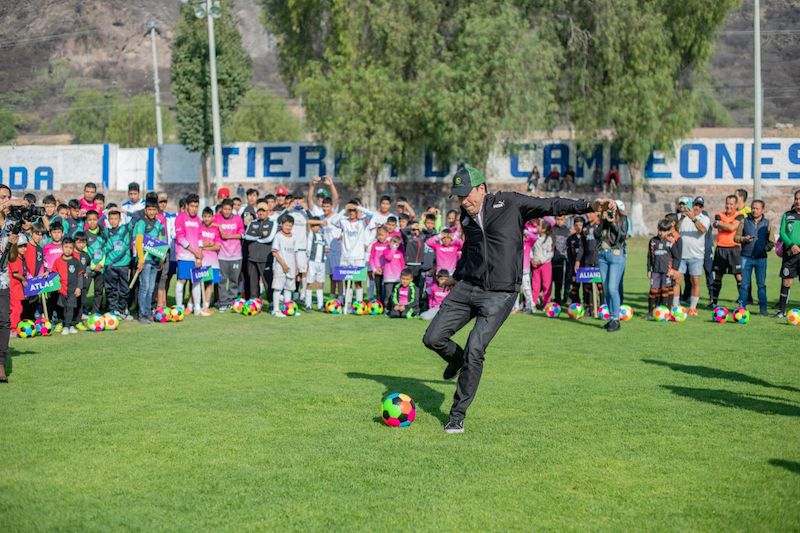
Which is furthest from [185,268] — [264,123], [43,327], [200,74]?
[264,123]

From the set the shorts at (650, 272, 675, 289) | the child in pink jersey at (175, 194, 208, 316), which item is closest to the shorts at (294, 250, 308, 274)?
the child in pink jersey at (175, 194, 208, 316)

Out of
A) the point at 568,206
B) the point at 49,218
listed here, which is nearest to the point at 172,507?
the point at 568,206

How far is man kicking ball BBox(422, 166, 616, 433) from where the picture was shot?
828 cm

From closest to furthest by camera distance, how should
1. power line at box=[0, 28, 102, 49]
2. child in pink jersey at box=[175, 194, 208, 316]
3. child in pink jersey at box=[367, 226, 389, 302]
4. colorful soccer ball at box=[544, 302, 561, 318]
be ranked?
child in pink jersey at box=[175, 194, 208, 316] < colorful soccer ball at box=[544, 302, 561, 318] < child in pink jersey at box=[367, 226, 389, 302] < power line at box=[0, 28, 102, 49]

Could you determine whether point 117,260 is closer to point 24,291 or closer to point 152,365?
point 24,291

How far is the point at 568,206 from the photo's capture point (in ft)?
27.4

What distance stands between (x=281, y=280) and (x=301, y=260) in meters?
0.61

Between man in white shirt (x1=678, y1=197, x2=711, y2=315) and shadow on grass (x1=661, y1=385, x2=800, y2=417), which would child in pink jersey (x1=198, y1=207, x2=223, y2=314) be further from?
shadow on grass (x1=661, y1=385, x2=800, y2=417)

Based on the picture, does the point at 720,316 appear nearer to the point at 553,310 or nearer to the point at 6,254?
the point at 553,310

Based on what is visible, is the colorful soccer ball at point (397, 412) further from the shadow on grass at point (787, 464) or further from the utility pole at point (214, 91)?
the utility pole at point (214, 91)

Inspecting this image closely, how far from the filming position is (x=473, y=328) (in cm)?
830

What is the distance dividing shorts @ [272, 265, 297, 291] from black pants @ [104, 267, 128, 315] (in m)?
2.63

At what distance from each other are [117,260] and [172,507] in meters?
10.5

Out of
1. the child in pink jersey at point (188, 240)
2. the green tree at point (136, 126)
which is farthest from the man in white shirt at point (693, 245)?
the green tree at point (136, 126)
